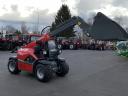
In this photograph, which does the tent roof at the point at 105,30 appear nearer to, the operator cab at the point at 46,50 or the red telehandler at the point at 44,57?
Answer: the red telehandler at the point at 44,57

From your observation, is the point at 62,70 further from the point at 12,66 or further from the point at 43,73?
the point at 12,66

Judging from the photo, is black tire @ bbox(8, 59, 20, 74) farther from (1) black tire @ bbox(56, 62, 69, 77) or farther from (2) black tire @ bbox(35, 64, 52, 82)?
(1) black tire @ bbox(56, 62, 69, 77)

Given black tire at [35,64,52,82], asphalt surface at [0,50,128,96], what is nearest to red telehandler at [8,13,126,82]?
black tire at [35,64,52,82]

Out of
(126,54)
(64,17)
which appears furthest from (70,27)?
(64,17)

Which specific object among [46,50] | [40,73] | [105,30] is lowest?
[40,73]

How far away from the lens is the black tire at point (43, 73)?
11344 mm

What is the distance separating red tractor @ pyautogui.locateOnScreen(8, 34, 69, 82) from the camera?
11.7 meters

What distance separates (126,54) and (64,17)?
120 ft

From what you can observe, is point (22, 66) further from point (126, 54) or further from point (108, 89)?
point (126, 54)

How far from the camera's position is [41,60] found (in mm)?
11953

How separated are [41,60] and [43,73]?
710 mm

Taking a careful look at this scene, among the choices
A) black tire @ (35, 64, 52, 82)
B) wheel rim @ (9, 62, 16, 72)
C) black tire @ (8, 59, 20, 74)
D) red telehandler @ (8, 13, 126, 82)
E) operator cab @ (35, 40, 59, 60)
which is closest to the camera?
black tire @ (35, 64, 52, 82)

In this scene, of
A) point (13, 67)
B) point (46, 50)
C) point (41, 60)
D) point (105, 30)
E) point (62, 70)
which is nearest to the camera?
point (105, 30)

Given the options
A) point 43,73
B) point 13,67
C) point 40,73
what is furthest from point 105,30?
point 13,67
